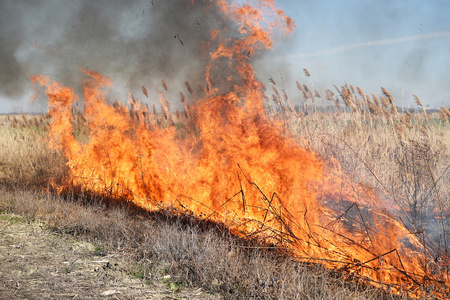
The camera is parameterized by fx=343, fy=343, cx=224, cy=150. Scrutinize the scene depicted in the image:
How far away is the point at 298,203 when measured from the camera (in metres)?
4.79

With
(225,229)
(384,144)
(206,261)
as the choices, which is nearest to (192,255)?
(206,261)

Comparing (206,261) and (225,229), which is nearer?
(206,261)

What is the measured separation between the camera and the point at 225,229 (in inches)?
185

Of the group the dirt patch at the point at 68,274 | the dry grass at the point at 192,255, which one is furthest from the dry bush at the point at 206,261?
the dirt patch at the point at 68,274

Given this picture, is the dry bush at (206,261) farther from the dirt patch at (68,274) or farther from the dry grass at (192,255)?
the dirt patch at (68,274)

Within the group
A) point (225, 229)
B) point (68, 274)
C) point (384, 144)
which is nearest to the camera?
point (68, 274)

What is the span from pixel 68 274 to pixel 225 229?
202 centimetres

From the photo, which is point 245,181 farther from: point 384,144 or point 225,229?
point 384,144

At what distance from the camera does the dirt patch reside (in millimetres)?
3094

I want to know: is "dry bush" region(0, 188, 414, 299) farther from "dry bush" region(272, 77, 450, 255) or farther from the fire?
"dry bush" region(272, 77, 450, 255)

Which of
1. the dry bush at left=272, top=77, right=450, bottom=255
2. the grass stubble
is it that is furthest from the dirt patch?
the dry bush at left=272, top=77, right=450, bottom=255

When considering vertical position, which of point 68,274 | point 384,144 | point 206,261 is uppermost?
point 384,144

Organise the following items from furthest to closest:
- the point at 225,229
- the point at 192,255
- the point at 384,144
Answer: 1. the point at 384,144
2. the point at 225,229
3. the point at 192,255

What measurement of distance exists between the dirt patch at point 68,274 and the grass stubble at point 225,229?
A: 10cm
